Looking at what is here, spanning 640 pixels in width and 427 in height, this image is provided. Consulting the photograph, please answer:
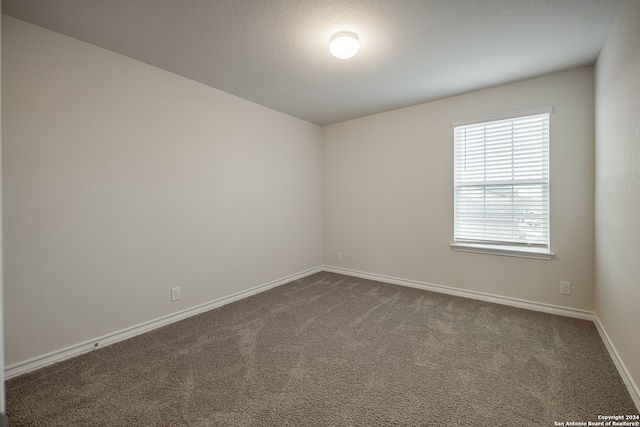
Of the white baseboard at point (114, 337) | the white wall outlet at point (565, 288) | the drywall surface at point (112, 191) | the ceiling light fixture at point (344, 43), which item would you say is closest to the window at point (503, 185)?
the white wall outlet at point (565, 288)

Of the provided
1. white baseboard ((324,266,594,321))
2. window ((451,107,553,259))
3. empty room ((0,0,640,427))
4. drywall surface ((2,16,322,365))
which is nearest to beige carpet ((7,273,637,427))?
empty room ((0,0,640,427))

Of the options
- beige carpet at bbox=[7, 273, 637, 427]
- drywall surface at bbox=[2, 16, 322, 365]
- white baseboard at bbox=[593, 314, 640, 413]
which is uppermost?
drywall surface at bbox=[2, 16, 322, 365]

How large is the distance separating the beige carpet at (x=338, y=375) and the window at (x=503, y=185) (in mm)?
788

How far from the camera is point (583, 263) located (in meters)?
2.72

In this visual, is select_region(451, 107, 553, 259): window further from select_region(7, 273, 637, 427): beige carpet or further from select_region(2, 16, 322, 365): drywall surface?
select_region(2, 16, 322, 365): drywall surface

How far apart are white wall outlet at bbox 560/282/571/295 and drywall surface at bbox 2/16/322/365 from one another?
10.8ft

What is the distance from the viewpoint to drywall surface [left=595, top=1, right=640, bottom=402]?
66.2 inches

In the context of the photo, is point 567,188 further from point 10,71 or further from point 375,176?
point 10,71

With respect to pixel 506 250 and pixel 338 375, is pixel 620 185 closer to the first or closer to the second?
pixel 506 250

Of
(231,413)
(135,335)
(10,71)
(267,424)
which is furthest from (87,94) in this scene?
(267,424)

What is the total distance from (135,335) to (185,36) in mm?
2519

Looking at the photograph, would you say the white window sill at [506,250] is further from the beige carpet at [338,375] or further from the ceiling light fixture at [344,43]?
the ceiling light fixture at [344,43]

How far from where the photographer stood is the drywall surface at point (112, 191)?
195 centimetres

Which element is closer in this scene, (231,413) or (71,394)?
(231,413)
